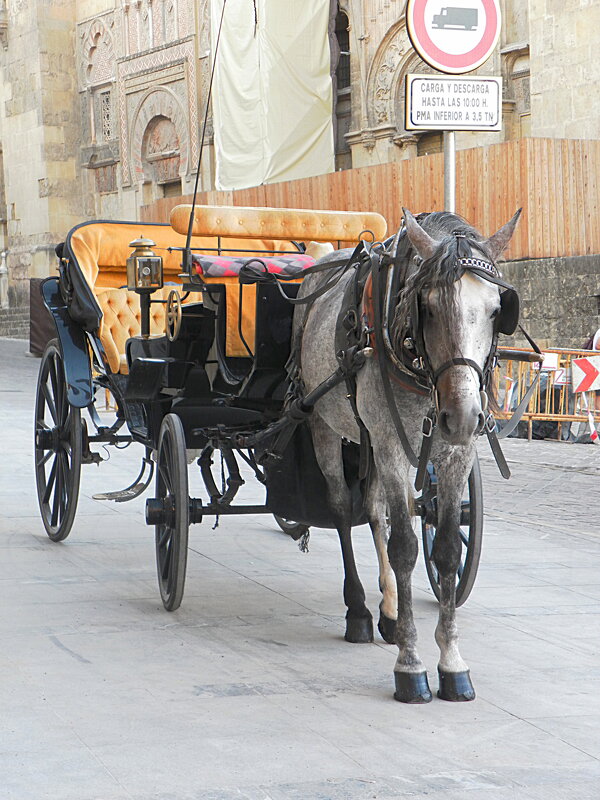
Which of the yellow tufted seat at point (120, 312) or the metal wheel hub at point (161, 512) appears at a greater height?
the yellow tufted seat at point (120, 312)

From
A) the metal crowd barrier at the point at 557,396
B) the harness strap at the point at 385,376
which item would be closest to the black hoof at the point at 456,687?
the harness strap at the point at 385,376

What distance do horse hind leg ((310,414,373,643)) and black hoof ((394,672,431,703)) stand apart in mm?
736

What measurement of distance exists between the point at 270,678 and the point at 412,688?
1.80ft

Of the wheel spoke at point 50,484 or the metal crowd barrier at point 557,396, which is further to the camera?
the metal crowd barrier at point 557,396

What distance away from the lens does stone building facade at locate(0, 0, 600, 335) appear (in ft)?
78.4

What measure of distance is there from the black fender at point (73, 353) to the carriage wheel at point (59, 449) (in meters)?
0.13

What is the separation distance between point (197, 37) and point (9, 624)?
25.6 meters

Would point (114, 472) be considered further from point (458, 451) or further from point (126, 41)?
point (126, 41)

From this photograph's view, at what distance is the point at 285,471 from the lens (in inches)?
201

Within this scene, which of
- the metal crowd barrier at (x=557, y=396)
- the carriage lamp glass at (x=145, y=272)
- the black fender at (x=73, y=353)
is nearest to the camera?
the carriage lamp glass at (x=145, y=272)

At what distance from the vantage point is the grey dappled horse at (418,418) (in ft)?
11.7

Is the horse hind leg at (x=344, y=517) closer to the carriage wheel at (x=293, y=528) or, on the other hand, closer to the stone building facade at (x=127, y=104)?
the carriage wheel at (x=293, y=528)

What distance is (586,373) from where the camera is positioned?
39.8ft

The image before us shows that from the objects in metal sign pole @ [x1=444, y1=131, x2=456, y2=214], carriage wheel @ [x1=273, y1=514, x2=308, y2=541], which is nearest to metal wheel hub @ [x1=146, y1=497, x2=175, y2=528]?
carriage wheel @ [x1=273, y1=514, x2=308, y2=541]
